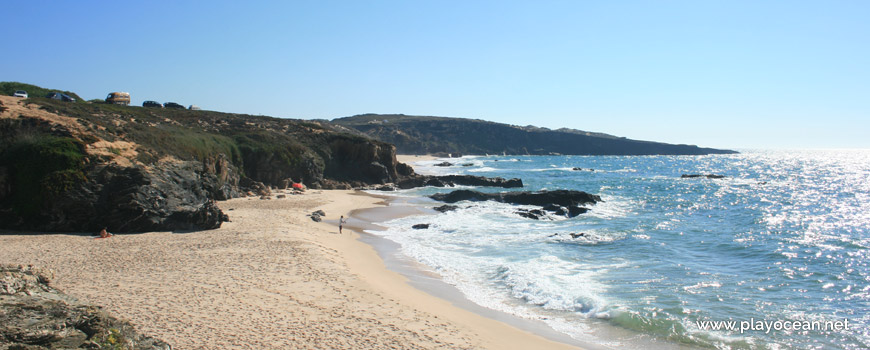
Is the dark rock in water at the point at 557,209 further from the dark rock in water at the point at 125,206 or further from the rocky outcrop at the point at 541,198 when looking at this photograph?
the dark rock in water at the point at 125,206

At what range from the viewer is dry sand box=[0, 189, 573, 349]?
Answer: 31.2ft

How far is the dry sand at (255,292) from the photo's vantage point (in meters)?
9.50

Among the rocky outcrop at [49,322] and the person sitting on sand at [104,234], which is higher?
the rocky outcrop at [49,322]

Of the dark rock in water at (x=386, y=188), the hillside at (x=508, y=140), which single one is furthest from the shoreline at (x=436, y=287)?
the hillside at (x=508, y=140)

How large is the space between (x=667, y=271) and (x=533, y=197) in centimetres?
1922

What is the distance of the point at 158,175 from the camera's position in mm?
21828

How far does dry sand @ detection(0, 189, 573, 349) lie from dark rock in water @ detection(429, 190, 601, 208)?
60.6ft

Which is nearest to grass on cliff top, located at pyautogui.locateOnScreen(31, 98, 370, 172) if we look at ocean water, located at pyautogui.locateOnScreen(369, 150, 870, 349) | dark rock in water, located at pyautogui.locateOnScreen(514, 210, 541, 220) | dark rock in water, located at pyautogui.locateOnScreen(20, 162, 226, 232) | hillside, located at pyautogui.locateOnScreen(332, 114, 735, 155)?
dark rock in water, located at pyautogui.locateOnScreen(20, 162, 226, 232)

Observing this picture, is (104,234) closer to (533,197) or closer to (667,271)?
(667,271)

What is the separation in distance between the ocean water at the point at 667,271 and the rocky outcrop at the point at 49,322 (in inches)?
350

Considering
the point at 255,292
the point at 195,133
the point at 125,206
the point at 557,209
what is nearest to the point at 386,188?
the point at 195,133

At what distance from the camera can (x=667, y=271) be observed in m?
16.9

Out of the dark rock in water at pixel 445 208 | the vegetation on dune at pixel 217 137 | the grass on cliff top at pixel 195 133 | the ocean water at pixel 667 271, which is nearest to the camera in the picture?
the ocean water at pixel 667 271

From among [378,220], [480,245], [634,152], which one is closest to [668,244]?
[480,245]
